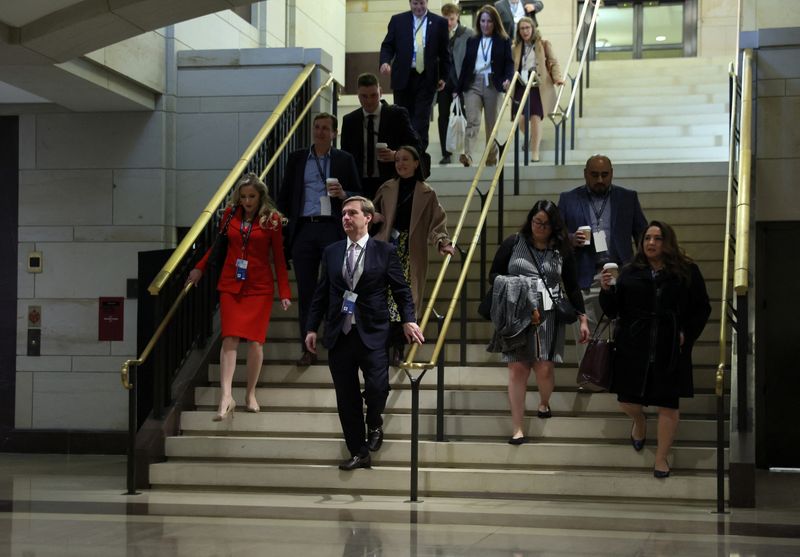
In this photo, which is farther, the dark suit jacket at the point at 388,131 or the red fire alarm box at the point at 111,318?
the red fire alarm box at the point at 111,318

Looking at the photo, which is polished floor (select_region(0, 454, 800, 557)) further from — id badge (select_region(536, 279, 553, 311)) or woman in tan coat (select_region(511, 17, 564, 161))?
woman in tan coat (select_region(511, 17, 564, 161))

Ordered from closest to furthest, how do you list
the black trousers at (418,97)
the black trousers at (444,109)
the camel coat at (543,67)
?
the black trousers at (418,97) < the black trousers at (444,109) < the camel coat at (543,67)

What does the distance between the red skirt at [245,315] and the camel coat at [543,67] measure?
6.07 metres

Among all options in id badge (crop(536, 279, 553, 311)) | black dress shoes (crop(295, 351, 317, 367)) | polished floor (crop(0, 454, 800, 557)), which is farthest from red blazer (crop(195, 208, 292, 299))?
id badge (crop(536, 279, 553, 311))

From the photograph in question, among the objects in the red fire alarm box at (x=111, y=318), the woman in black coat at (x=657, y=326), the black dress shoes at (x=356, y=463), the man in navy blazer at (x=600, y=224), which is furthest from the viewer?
the red fire alarm box at (x=111, y=318)

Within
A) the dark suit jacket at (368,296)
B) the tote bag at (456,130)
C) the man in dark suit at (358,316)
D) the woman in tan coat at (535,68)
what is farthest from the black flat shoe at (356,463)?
the woman in tan coat at (535,68)

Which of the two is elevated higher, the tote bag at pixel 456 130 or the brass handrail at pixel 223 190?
Result: the tote bag at pixel 456 130

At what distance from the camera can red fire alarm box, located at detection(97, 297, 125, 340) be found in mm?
12539

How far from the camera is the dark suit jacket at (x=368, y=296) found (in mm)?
8773

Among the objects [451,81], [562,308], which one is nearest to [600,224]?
[562,308]

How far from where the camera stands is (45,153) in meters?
12.7

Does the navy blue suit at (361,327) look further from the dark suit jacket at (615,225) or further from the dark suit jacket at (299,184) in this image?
the dark suit jacket at (615,225)

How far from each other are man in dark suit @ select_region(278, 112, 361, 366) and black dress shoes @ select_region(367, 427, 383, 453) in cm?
132

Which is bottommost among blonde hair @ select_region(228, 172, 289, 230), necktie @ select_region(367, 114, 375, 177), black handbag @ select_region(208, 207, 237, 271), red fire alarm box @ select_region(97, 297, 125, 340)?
red fire alarm box @ select_region(97, 297, 125, 340)
